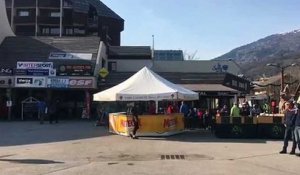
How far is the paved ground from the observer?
43.1 ft

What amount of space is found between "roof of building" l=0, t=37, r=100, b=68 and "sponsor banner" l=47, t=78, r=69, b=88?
2.36 m

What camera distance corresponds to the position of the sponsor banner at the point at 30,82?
135 ft

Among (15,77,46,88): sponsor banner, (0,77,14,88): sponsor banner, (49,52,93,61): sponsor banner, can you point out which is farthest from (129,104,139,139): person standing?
(49,52,93,61): sponsor banner

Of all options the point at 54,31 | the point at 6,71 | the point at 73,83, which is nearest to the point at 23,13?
the point at 54,31

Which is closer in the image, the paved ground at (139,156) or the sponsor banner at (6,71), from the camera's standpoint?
the paved ground at (139,156)

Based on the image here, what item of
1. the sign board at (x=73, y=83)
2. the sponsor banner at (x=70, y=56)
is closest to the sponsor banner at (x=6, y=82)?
the sign board at (x=73, y=83)

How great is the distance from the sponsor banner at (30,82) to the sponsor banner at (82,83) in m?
2.13

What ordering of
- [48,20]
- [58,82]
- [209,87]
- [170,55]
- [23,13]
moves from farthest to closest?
[170,55] < [23,13] < [48,20] < [58,82] < [209,87]

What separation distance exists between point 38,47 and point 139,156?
104ft

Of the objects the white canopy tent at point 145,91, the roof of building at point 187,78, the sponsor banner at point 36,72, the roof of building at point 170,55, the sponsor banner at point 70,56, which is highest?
the roof of building at point 170,55

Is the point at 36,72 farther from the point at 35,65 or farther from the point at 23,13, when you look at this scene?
the point at 23,13

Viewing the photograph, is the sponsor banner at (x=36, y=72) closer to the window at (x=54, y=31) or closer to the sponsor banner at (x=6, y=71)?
the sponsor banner at (x=6, y=71)

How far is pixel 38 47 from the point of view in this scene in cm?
4606

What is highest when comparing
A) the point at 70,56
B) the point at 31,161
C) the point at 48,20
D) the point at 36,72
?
the point at 48,20
